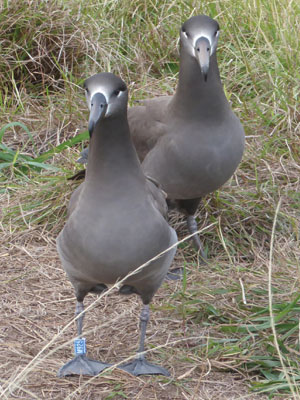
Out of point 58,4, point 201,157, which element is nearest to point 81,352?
point 201,157

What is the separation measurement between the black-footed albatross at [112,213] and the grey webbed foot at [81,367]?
1.21ft

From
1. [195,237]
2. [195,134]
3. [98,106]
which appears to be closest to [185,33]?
[195,134]

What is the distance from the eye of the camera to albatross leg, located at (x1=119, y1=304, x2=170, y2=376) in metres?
2.94

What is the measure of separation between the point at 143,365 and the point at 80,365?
244 millimetres

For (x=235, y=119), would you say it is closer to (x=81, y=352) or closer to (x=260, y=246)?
(x=260, y=246)

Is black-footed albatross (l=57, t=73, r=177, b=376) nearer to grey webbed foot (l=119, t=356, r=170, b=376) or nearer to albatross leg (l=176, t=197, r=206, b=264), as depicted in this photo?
grey webbed foot (l=119, t=356, r=170, b=376)

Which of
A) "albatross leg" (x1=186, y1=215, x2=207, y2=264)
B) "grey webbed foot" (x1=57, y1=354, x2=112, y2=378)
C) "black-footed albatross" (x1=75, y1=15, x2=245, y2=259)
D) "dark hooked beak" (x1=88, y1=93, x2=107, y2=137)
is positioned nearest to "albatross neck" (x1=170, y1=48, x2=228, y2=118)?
"black-footed albatross" (x1=75, y1=15, x2=245, y2=259)

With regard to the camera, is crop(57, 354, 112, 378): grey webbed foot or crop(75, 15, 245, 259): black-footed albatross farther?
crop(75, 15, 245, 259): black-footed albatross

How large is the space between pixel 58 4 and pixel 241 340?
3.27 meters

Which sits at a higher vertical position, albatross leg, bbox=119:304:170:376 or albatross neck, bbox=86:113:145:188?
albatross neck, bbox=86:113:145:188

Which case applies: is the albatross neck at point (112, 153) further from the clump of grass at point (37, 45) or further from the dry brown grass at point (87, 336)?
the clump of grass at point (37, 45)

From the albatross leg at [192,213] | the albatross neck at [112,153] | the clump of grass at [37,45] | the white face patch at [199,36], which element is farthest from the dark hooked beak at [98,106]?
the clump of grass at [37,45]

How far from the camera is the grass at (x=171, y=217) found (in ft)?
9.59

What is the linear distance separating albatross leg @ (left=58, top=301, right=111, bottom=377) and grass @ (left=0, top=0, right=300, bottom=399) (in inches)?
1.6
